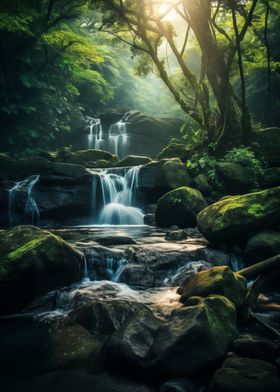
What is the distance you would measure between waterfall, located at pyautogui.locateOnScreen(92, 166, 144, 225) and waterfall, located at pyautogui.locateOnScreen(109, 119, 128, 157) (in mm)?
11691

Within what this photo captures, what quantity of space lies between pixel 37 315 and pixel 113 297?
1.32m

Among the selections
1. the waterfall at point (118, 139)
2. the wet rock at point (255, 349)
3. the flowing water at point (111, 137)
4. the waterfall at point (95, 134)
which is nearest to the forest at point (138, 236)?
the wet rock at point (255, 349)

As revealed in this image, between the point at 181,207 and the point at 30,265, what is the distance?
6.48 metres

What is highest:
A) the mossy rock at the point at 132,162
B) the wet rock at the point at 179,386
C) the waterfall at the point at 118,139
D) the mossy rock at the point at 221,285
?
the waterfall at the point at 118,139

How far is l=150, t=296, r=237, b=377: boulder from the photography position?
12.1 feet

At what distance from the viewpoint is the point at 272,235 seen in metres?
7.79

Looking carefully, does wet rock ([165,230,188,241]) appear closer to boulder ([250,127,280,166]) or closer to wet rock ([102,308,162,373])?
wet rock ([102,308,162,373])

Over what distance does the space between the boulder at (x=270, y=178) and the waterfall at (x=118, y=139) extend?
51.1ft

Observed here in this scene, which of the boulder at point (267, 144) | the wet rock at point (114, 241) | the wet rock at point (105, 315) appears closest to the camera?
the wet rock at point (105, 315)

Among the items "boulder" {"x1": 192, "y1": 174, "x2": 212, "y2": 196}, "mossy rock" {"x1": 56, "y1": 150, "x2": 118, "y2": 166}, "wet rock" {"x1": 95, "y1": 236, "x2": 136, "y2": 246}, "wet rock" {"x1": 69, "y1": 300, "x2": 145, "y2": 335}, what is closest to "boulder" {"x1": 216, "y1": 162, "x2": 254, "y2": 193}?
"boulder" {"x1": 192, "y1": 174, "x2": 212, "y2": 196}

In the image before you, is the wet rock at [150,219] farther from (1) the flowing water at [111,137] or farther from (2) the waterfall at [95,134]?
(2) the waterfall at [95,134]

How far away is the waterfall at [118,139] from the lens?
27.4m

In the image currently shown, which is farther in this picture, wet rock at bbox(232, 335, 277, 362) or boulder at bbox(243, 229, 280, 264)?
boulder at bbox(243, 229, 280, 264)

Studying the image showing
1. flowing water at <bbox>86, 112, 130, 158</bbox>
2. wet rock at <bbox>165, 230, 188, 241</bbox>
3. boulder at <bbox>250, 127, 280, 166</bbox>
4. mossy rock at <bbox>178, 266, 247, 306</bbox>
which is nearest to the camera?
mossy rock at <bbox>178, 266, 247, 306</bbox>
